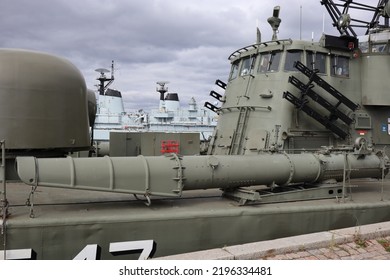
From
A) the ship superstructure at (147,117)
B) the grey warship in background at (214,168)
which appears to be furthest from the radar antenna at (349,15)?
the ship superstructure at (147,117)

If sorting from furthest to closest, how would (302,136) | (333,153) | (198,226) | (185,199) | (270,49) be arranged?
(270,49) → (302,136) → (333,153) → (185,199) → (198,226)

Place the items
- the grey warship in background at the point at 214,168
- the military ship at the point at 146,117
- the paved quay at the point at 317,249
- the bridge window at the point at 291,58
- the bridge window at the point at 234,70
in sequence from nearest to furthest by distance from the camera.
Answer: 1. the paved quay at the point at 317,249
2. the grey warship in background at the point at 214,168
3. the bridge window at the point at 291,58
4. the bridge window at the point at 234,70
5. the military ship at the point at 146,117

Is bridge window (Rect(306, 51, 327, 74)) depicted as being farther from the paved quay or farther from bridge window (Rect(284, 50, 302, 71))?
the paved quay

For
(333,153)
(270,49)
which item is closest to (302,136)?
(333,153)

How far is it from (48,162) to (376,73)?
258 inches

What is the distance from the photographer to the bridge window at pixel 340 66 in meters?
7.84

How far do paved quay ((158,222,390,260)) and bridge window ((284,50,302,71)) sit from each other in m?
3.71

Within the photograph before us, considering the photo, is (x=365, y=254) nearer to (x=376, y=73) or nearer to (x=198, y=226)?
(x=198, y=226)

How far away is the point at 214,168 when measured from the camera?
17.5ft

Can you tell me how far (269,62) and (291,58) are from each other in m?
0.45

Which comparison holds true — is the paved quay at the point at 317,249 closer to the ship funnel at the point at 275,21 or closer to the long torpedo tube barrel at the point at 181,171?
the long torpedo tube barrel at the point at 181,171

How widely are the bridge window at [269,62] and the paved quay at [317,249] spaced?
12.8 feet

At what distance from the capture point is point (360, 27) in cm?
1027

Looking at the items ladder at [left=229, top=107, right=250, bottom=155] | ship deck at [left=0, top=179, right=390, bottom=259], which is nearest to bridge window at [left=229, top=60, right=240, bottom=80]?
ladder at [left=229, top=107, right=250, bottom=155]
